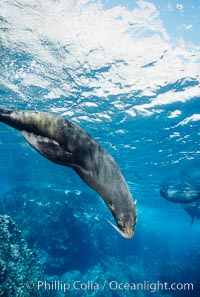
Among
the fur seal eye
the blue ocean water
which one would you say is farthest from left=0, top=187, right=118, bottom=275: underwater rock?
the fur seal eye

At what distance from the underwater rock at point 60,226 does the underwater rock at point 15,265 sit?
779 centimetres

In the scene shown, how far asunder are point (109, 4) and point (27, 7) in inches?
135

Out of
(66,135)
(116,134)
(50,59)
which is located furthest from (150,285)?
(66,135)

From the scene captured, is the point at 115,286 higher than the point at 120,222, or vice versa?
the point at 120,222

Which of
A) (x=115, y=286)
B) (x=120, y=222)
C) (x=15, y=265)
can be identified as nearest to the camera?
(x=120, y=222)

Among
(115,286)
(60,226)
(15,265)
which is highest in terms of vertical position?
(60,226)

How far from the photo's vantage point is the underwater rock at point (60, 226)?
73.4 feet

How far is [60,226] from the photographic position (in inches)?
920

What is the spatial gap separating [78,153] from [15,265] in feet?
39.6

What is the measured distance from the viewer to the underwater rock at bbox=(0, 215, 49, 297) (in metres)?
10.6

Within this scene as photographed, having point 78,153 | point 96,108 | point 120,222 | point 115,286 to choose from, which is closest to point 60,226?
point 115,286

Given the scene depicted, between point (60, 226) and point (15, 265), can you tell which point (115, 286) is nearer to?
point (60, 226)

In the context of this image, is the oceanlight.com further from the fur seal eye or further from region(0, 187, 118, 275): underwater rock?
the fur seal eye

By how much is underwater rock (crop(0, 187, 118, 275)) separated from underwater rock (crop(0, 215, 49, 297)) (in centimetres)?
779
